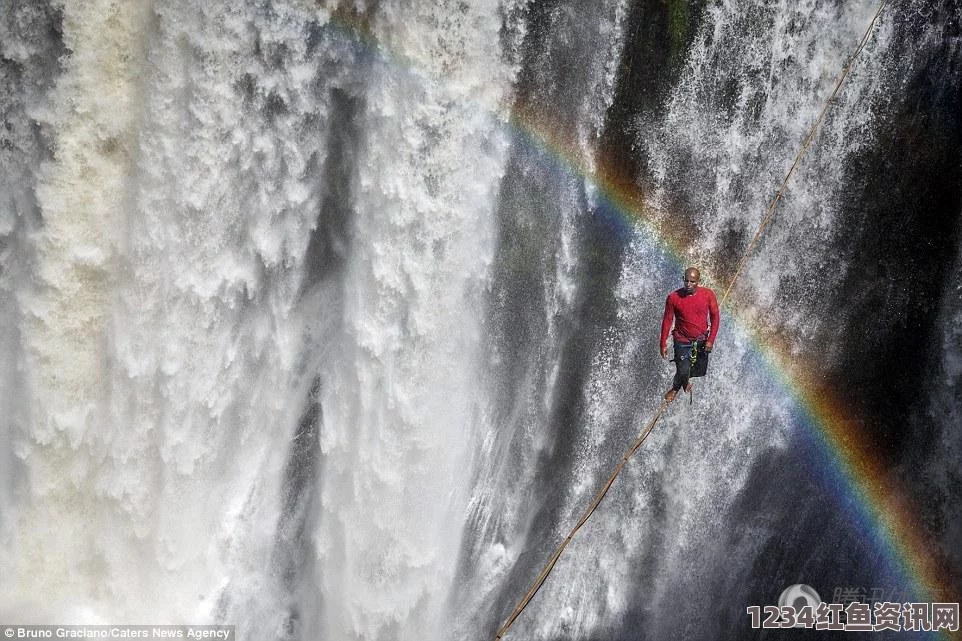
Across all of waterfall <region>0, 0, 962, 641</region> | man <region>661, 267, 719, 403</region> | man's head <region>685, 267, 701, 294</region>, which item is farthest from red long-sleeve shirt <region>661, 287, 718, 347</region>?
waterfall <region>0, 0, 962, 641</region>

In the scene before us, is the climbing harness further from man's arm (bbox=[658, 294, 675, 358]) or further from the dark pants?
man's arm (bbox=[658, 294, 675, 358])

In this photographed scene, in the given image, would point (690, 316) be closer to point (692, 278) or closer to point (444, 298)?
point (692, 278)

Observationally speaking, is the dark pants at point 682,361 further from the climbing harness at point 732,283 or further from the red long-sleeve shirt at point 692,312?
the climbing harness at point 732,283

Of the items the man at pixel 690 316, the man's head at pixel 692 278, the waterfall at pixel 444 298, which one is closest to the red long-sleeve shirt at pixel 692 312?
the man at pixel 690 316

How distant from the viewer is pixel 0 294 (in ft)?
26.4

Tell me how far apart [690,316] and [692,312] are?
36mm

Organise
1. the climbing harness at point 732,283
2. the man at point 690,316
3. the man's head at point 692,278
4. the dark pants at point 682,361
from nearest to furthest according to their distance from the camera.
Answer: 1. the man's head at point 692,278
2. the man at point 690,316
3. the dark pants at point 682,361
4. the climbing harness at point 732,283

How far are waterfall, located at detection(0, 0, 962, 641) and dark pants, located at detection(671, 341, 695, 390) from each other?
1391 millimetres

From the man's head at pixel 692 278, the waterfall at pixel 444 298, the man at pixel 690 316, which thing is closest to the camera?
the man's head at pixel 692 278

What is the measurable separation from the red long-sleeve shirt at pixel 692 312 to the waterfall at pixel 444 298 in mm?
1704

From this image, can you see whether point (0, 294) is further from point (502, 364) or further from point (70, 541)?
point (502, 364)

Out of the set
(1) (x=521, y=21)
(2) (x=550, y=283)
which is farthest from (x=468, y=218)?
(1) (x=521, y=21)

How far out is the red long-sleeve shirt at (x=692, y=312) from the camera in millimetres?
6867

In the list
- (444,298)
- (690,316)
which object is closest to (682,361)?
(690,316)
